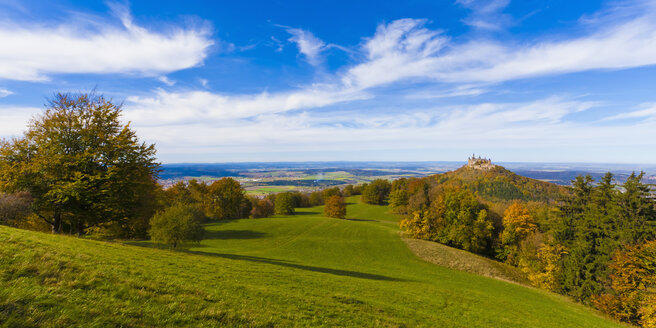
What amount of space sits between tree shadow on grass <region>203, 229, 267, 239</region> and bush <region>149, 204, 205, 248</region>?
73.6ft

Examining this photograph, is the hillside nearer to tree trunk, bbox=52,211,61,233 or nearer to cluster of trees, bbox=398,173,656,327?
cluster of trees, bbox=398,173,656,327

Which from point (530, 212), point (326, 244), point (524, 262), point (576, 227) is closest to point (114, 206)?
point (326, 244)

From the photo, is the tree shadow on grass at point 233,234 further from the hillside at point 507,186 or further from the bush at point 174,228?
the hillside at point 507,186

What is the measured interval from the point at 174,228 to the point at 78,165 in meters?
10.4

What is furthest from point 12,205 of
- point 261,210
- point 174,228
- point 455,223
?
point 261,210

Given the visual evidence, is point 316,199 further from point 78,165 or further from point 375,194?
point 78,165

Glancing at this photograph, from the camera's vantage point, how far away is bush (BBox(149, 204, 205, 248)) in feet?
85.4

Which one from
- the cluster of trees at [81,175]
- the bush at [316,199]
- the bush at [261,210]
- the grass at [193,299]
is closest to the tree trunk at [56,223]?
the cluster of trees at [81,175]

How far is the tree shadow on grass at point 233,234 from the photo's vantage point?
162 ft

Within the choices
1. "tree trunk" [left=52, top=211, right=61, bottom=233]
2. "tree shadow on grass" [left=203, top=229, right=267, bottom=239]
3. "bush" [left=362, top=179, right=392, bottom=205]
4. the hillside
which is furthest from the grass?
the hillside

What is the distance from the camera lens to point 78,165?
21.7 meters

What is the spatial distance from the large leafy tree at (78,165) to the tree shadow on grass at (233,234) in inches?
1037

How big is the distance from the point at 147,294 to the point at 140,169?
827 inches

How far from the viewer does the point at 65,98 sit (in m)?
23.1
